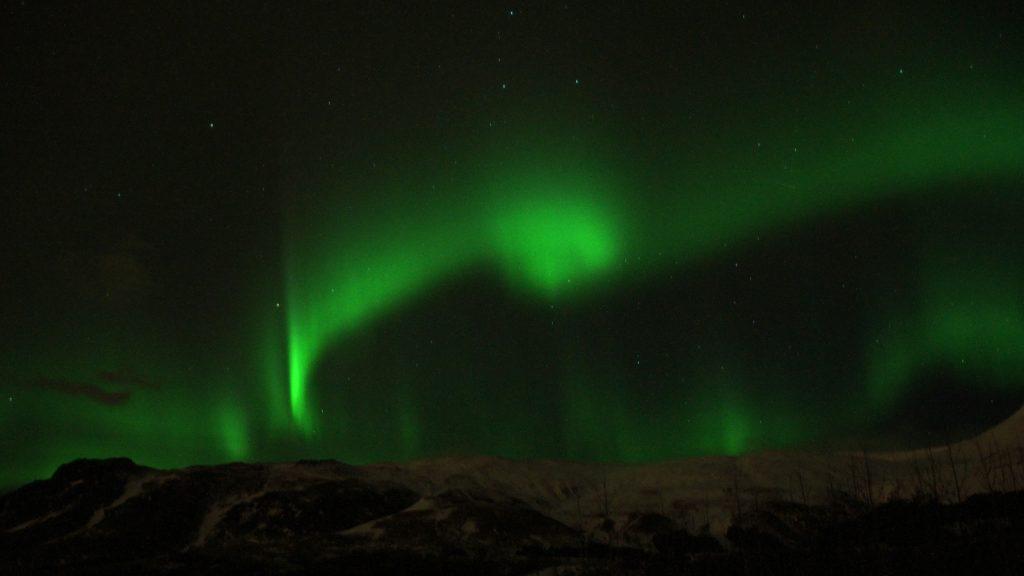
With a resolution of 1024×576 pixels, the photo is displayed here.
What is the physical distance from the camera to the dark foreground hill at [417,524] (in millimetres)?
87688

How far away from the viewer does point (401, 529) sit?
134 metres

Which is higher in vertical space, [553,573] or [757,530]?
[553,573]

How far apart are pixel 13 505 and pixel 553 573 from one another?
142119 mm

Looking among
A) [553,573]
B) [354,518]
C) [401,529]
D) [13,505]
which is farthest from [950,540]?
[13,505]

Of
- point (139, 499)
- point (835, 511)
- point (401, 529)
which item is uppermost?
point (139, 499)

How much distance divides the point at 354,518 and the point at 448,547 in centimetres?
4489

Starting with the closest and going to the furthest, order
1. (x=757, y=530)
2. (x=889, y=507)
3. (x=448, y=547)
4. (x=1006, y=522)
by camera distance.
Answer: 1. (x=1006, y=522)
2. (x=448, y=547)
3. (x=757, y=530)
4. (x=889, y=507)

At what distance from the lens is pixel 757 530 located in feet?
470

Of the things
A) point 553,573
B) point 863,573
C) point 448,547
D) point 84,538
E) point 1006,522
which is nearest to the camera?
point 863,573

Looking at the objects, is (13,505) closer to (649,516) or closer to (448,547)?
(448,547)

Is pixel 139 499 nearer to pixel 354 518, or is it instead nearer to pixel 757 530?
pixel 354 518

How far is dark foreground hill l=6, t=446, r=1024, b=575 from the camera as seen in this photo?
87688mm

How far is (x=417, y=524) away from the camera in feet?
450

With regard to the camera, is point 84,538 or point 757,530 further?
point 757,530
